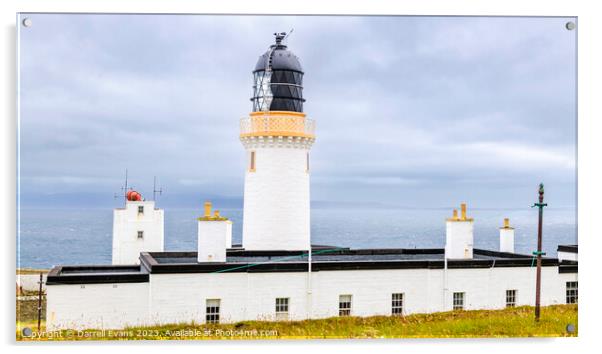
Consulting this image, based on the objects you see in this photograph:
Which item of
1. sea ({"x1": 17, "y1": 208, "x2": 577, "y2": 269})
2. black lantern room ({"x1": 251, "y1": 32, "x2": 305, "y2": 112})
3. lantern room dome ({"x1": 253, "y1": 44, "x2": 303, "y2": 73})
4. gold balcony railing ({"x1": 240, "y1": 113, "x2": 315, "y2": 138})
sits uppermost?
lantern room dome ({"x1": 253, "y1": 44, "x2": 303, "y2": 73})

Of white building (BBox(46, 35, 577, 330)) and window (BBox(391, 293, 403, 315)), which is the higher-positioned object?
white building (BBox(46, 35, 577, 330))

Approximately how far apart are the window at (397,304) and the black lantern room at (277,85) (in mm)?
6144

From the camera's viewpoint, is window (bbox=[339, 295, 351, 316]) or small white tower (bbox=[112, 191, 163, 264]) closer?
window (bbox=[339, 295, 351, 316])

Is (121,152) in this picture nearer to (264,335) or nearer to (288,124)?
(288,124)

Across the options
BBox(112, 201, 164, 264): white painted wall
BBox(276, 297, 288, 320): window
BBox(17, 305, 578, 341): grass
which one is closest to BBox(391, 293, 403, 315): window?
BBox(17, 305, 578, 341): grass

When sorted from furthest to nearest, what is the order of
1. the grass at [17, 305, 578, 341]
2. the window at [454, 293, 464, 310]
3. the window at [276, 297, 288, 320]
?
the window at [454, 293, 464, 310] → the window at [276, 297, 288, 320] → the grass at [17, 305, 578, 341]

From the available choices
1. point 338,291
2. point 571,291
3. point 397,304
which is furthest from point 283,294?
point 571,291

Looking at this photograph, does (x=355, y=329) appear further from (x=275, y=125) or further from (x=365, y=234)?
(x=365, y=234)

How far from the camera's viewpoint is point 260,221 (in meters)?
18.2

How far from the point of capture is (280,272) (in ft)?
47.5

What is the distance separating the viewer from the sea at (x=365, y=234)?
1572cm

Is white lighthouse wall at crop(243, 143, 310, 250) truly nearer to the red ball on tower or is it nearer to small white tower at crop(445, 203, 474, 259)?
small white tower at crop(445, 203, 474, 259)

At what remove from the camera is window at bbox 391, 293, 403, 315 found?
49.5 ft
